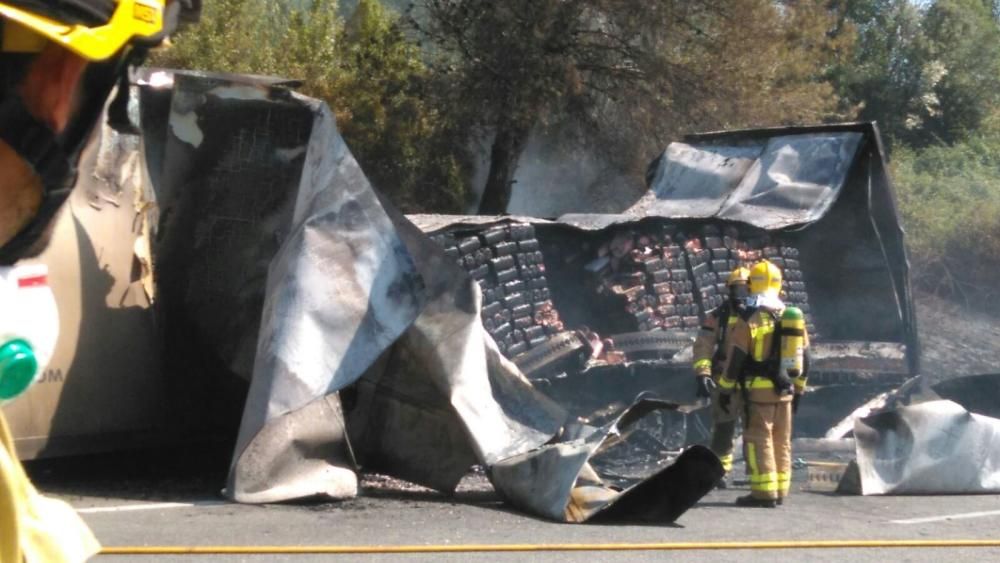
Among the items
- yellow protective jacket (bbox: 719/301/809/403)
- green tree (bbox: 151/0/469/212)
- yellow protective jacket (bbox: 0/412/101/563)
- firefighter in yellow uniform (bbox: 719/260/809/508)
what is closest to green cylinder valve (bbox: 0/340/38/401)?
yellow protective jacket (bbox: 0/412/101/563)

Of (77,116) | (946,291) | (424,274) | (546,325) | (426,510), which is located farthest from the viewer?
(946,291)

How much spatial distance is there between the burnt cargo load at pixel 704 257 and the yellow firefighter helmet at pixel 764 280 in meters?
2.06

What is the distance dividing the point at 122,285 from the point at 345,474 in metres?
1.62

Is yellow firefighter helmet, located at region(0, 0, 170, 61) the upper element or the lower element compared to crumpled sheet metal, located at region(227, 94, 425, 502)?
upper

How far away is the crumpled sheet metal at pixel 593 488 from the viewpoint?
23.5 feet

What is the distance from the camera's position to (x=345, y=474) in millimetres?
7516

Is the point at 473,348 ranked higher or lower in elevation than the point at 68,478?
higher

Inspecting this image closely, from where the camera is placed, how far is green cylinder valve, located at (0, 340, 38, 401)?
2.27 meters

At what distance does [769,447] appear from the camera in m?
8.61

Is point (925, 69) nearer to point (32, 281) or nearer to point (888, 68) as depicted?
point (888, 68)

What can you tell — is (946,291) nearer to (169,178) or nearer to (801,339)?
(801,339)

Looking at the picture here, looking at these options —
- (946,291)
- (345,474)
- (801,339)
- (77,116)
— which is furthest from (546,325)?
(946,291)

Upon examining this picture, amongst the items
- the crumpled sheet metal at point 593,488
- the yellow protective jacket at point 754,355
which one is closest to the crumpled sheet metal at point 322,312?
the crumpled sheet metal at point 593,488

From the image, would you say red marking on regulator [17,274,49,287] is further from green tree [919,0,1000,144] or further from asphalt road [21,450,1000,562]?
green tree [919,0,1000,144]
